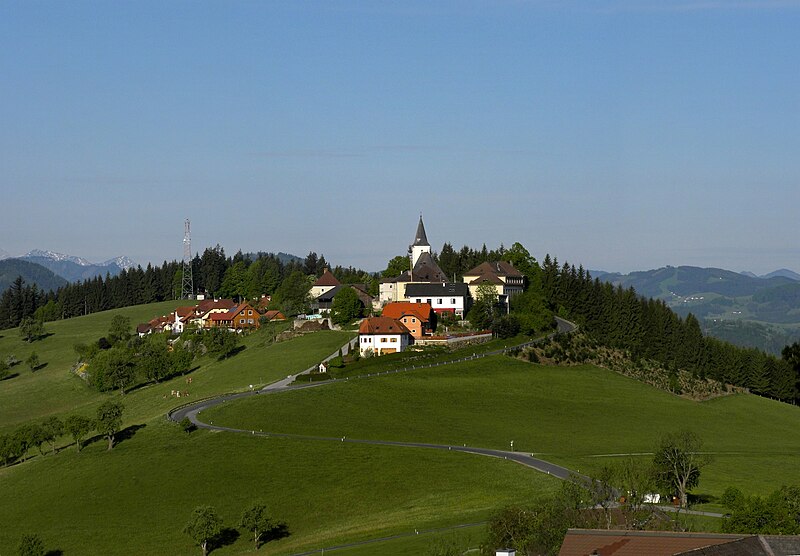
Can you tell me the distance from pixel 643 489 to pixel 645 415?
2685 inches

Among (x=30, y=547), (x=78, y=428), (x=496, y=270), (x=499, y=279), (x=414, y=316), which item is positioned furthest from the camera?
(x=496, y=270)

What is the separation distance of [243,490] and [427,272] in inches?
4147

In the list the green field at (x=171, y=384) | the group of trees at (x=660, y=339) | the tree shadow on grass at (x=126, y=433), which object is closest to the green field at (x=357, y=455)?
the green field at (x=171, y=384)

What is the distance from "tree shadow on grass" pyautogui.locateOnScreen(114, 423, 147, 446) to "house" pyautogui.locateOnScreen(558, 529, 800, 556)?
233 ft

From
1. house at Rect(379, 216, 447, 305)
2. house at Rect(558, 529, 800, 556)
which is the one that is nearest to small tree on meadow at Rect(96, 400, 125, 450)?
house at Rect(558, 529, 800, 556)

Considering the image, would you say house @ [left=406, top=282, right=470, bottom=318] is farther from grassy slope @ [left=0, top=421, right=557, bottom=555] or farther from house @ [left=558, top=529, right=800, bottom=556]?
house @ [left=558, top=529, right=800, bottom=556]

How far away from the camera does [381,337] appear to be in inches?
5906

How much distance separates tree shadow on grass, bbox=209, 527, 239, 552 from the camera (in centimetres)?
7672

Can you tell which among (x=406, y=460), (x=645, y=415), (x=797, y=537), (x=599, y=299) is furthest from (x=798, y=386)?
(x=797, y=537)

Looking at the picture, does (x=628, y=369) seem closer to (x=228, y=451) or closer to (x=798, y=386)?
(x=798, y=386)

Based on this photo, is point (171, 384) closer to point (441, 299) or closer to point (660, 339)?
point (441, 299)

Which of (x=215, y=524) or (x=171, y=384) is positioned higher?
(x=171, y=384)

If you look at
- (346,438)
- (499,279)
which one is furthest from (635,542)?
(499,279)

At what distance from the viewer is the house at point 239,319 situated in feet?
631
